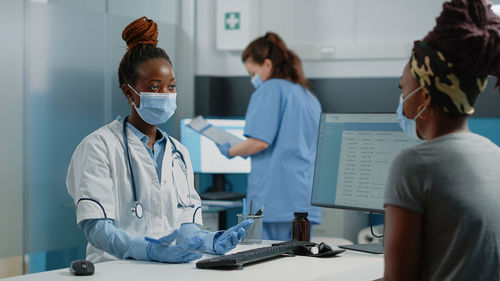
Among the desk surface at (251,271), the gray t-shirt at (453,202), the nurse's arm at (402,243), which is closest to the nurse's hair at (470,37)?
the gray t-shirt at (453,202)

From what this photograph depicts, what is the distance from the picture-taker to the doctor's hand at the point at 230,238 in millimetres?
1814

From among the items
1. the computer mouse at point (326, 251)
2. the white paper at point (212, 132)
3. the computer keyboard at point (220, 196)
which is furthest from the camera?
the computer keyboard at point (220, 196)

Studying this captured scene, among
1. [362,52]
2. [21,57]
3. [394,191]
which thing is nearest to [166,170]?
[394,191]

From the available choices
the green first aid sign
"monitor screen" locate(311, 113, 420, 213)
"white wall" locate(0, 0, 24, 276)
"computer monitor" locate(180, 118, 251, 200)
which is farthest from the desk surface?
the green first aid sign

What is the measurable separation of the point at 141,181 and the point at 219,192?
2.30m

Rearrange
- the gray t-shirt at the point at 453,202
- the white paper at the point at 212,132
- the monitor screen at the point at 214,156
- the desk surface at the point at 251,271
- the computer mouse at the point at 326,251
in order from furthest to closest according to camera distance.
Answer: the monitor screen at the point at 214,156 → the white paper at the point at 212,132 → the computer mouse at the point at 326,251 → the desk surface at the point at 251,271 → the gray t-shirt at the point at 453,202

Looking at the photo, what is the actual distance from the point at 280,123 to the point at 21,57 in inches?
53.4

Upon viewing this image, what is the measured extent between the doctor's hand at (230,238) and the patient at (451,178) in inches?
23.7

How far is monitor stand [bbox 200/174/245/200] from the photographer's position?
4.09m

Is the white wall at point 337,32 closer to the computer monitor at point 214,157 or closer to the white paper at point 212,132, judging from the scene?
the computer monitor at point 214,157

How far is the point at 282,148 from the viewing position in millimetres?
3414

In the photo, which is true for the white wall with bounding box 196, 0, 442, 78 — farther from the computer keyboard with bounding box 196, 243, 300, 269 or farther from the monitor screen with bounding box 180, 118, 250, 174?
the computer keyboard with bounding box 196, 243, 300, 269

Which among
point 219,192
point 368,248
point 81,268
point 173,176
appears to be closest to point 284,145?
point 219,192

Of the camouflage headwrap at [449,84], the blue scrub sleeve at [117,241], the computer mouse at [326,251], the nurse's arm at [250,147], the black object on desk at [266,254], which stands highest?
the camouflage headwrap at [449,84]
